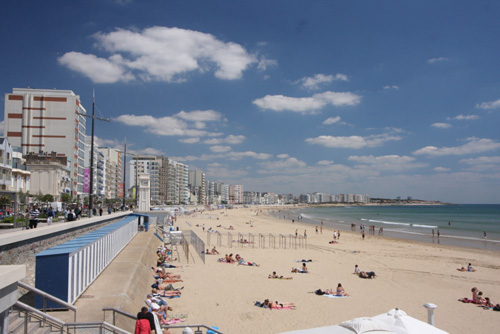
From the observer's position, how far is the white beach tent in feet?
20.4

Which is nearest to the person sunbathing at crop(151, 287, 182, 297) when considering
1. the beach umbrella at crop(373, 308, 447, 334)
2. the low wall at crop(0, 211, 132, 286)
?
the low wall at crop(0, 211, 132, 286)

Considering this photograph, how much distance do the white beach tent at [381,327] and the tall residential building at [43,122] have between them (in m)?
57.9

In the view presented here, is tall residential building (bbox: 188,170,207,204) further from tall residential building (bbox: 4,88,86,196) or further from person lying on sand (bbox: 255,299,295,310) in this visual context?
person lying on sand (bbox: 255,299,295,310)

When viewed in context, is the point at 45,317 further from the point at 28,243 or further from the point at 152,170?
the point at 152,170

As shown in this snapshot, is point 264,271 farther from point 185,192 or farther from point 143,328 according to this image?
point 185,192

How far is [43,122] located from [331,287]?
5678cm

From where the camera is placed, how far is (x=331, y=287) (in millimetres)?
16609

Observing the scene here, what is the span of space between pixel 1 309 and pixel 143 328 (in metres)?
3.71

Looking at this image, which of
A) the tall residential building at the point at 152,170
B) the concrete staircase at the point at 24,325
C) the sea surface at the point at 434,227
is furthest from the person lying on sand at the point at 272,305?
the tall residential building at the point at 152,170

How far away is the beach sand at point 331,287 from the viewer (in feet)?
39.4

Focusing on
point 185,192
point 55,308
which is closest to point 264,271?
point 55,308

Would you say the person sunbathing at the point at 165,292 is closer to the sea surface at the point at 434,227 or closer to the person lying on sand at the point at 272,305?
the person lying on sand at the point at 272,305

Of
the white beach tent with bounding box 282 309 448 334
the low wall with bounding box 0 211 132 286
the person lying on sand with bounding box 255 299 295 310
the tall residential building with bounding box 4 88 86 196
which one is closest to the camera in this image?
the white beach tent with bounding box 282 309 448 334

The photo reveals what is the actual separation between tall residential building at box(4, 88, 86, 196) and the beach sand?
Result: 4321 cm
